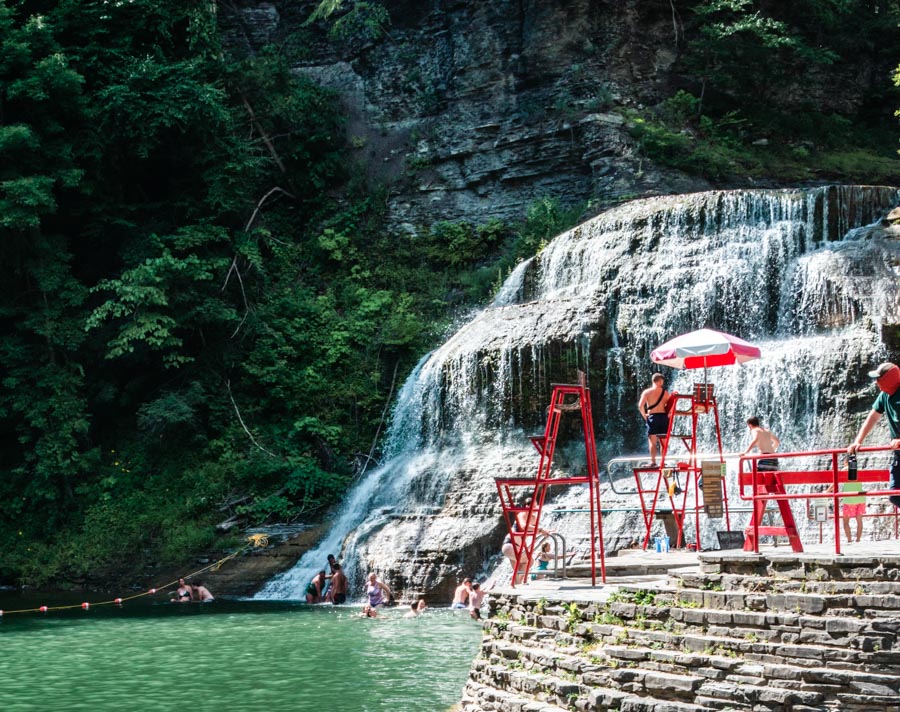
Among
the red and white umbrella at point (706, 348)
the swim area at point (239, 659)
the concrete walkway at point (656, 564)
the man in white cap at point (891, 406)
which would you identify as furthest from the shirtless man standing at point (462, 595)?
the man in white cap at point (891, 406)

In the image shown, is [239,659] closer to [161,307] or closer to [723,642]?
[723,642]

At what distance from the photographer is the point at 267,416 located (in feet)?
82.1

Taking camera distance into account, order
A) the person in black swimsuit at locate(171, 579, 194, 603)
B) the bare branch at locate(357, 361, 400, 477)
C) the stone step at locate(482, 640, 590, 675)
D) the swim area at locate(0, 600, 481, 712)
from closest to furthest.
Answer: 1. the stone step at locate(482, 640, 590, 675)
2. the swim area at locate(0, 600, 481, 712)
3. the person in black swimsuit at locate(171, 579, 194, 603)
4. the bare branch at locate(357, 361, 400, 477)

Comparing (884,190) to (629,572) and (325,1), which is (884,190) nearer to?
(629,572)

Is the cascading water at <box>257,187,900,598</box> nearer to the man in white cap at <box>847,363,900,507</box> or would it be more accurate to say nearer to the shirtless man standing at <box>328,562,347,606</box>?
the shirtless man standing at <box>328,562,347,606</box>

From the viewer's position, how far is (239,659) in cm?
1262

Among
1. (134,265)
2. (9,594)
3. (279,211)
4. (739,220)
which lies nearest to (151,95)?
(134,265)

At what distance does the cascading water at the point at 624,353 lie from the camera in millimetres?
16797

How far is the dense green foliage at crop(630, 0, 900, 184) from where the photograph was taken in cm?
2711

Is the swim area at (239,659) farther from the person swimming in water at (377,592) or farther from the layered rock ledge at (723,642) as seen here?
the layered rock ledge at (723,642)

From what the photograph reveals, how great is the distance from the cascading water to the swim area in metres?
2.23

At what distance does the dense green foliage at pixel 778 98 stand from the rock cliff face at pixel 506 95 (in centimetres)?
39

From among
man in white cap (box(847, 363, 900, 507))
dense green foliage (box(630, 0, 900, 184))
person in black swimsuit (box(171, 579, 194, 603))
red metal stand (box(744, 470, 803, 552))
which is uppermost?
dense green foliage (box(630, 0, 900, 184))

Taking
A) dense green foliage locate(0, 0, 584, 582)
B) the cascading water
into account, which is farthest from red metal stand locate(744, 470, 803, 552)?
dense green foliage locate(0, 0, 584, 582)
